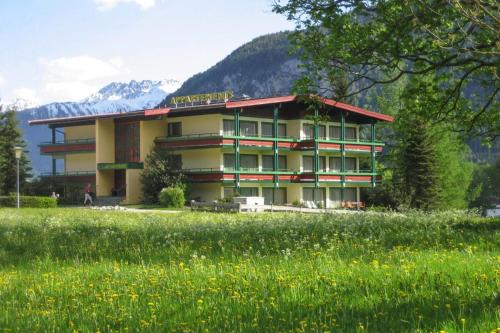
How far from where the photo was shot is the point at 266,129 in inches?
2499

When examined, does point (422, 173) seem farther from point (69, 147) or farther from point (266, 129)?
point (69, 147)

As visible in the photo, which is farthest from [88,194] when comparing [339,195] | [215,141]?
[339,195]

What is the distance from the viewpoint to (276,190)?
65375 millimetres

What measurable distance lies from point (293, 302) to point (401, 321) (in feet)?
4.69

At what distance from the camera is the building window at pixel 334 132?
2704 inches

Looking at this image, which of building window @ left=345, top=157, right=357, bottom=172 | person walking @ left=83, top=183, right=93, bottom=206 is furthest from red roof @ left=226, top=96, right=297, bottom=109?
person walking @ left=83, top=183, right=93, bottom=206

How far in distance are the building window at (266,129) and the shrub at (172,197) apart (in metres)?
12.7

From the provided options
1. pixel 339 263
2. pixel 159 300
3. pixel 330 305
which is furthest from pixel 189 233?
pixel 330 305

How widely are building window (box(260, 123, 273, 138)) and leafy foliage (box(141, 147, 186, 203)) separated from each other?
9.16m

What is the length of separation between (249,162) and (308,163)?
7464 mm

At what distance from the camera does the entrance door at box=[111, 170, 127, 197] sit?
64.8m

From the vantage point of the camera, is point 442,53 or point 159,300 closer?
point 159,300

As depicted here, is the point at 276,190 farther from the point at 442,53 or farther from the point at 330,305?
the point at 330,305

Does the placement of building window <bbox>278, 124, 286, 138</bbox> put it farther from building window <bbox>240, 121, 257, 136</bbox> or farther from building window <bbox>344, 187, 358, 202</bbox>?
building window <bbox>344, 187, 358, 202</bbox>
